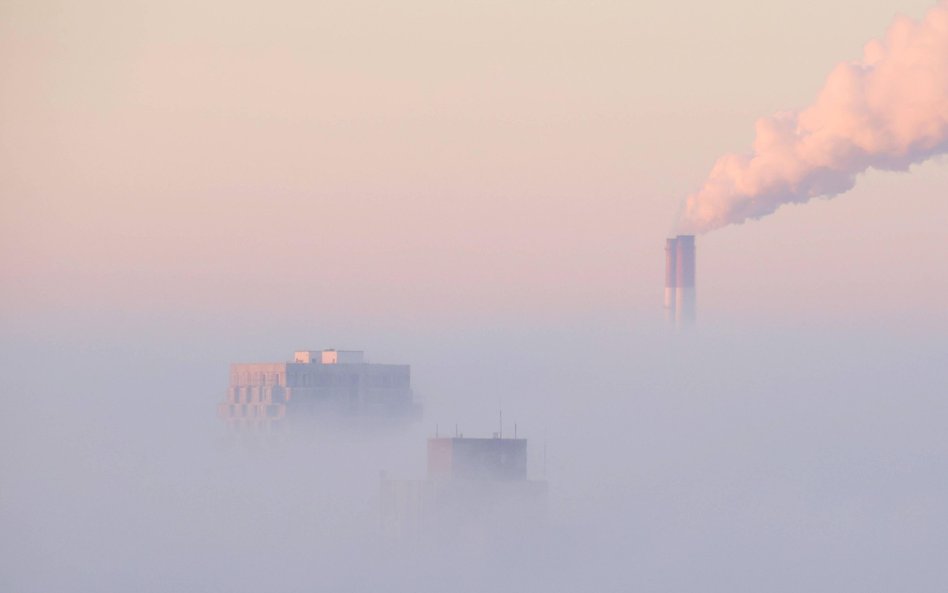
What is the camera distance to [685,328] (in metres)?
193

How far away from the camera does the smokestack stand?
18825cm

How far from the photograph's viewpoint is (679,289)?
191 m

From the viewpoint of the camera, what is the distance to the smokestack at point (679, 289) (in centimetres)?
18825

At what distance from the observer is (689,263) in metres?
188

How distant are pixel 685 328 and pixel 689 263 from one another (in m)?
6.41
